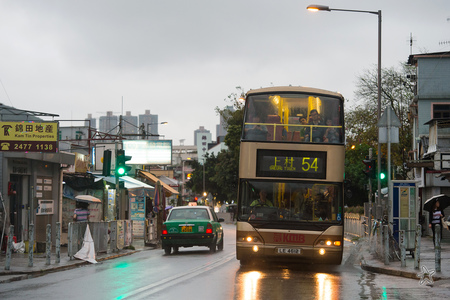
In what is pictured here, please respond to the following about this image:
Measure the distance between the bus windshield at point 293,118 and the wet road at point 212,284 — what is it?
3372 millimetres

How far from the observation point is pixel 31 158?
26.2 metres

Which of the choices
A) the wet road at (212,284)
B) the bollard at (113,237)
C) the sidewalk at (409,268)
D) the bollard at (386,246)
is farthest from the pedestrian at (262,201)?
the bollard at (113,237)

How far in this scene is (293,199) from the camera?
17953 mm

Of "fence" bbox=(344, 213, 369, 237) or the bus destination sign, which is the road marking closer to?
the bus destination sign

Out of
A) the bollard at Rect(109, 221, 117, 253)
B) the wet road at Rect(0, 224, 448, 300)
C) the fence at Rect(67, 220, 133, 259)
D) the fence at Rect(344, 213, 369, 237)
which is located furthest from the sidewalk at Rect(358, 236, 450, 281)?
the fence at Rect(344, 213, 369, 237)

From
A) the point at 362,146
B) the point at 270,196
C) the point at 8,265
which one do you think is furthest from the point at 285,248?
the point at 362,146

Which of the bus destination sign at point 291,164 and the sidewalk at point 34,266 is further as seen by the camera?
the bus destination sign at point 291,164

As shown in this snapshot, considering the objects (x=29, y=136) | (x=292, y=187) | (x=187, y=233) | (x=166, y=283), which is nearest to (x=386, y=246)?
(x=292, y=187)

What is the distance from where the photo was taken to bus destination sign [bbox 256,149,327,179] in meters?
17.8

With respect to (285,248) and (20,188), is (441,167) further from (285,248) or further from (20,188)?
(20,188)

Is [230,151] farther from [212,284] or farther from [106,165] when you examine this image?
[212,284]

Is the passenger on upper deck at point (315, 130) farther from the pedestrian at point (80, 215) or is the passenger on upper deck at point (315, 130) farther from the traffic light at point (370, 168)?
the pedestrian at point (80, 215)

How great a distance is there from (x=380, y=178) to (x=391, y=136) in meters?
4.52

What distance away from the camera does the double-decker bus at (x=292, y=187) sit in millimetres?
17781
